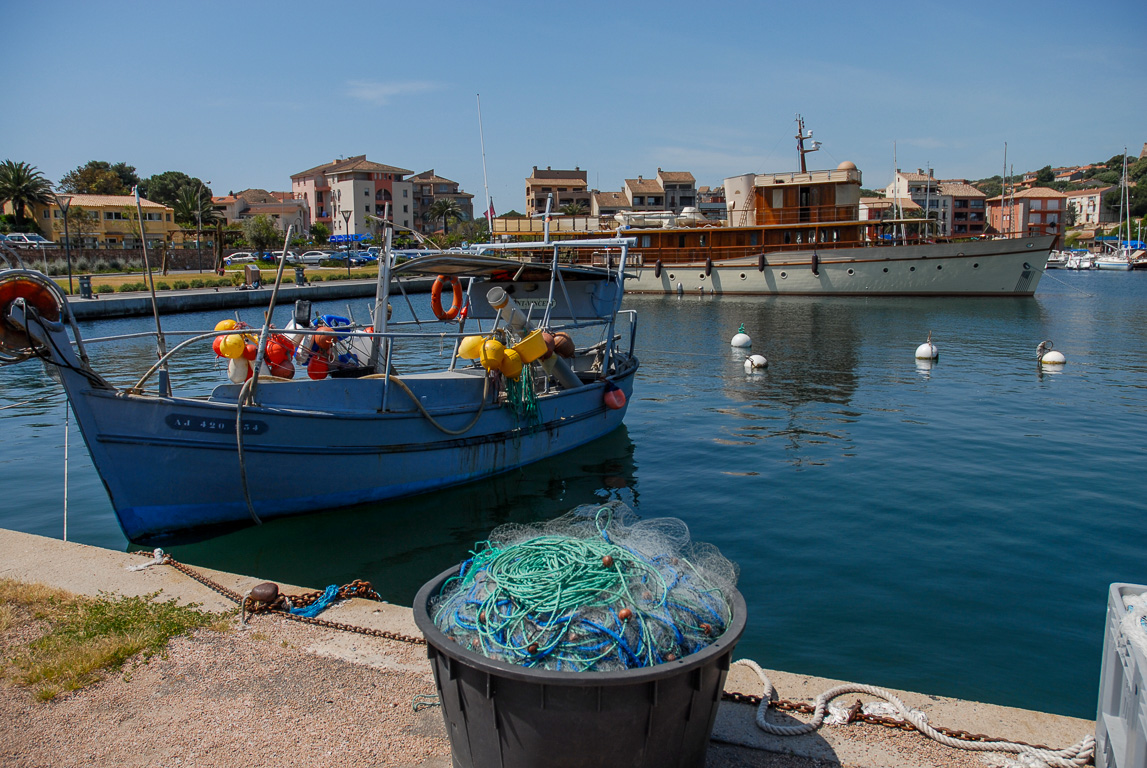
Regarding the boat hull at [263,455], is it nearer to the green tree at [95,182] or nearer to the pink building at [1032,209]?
the green tree at [95,182]

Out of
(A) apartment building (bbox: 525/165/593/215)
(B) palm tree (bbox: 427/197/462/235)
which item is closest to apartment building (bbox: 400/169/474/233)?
(B) palm tree (bbox: 427/197/462/235)

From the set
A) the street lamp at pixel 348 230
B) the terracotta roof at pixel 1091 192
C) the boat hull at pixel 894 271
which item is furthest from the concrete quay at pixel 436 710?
the terracotta roof at pixel 1091 192

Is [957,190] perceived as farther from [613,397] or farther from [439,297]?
[439,297]

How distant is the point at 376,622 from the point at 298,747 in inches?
56.7

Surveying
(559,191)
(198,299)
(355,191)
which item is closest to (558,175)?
(559,191)

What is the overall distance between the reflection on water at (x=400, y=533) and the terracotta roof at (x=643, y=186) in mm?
91427

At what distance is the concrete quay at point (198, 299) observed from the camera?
33.1 meters

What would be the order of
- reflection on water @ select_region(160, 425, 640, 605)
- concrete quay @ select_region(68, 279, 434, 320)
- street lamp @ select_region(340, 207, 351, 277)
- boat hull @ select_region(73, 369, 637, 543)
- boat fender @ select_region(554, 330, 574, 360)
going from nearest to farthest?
boat hull @ select_region(73, 369, 637, 543) → reflection on water @ select_region(160, 425, 640, 605) → boat fender @ select_region(554, 330, 574, 360) → street lamp @ select_region(340, 207, 351, 277) → concrete quay @ select_region(68, 279, 434, 320)

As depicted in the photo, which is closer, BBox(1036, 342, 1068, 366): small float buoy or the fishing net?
the fishing net

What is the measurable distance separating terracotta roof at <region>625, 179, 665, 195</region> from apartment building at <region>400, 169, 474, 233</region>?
26.4 m

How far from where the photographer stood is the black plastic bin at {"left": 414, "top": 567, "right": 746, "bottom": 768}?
9.75 ft

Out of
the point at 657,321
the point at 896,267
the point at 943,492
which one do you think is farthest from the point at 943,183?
the point at 943,492

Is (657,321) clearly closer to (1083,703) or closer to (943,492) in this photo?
(943,492)

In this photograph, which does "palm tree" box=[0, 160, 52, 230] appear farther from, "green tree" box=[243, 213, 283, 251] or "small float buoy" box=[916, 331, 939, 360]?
"small float buoy" box=[916, 331, 939, 360]
